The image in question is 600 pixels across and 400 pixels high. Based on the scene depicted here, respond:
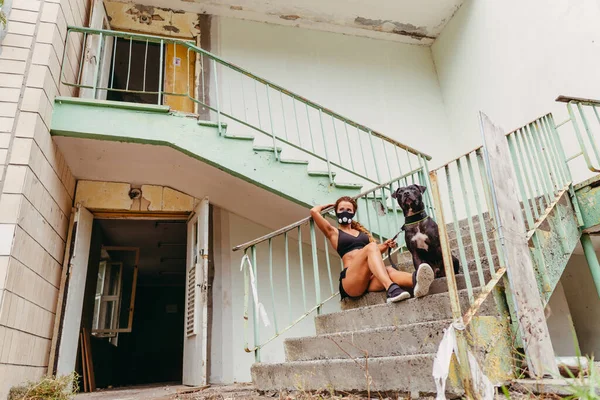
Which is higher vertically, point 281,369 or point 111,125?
point 111,125

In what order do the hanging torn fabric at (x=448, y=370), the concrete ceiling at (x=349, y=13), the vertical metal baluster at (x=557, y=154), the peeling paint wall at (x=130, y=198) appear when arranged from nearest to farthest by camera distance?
1. the hanging torn fabric at (x=448, y=370)
2. the vertical metal baluster at (x=557, y=154)
3. the peeling paint wall at (x=130, y=198)
4. the concrete ceiling at (x=349, y=13)

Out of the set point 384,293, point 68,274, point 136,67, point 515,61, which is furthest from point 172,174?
point 515,61

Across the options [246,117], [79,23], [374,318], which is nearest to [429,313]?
[374,318]

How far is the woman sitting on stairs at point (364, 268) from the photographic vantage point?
2633 mm

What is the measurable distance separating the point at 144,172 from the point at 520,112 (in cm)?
486

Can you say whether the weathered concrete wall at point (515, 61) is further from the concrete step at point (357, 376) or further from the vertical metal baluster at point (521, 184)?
the concrete step at point (357, 376)

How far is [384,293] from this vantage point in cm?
308

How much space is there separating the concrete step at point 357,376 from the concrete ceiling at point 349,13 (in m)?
5.23

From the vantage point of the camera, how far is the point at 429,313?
254 centimetres

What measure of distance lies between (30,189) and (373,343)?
2.87 metres

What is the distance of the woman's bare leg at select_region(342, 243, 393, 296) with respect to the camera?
2.92m

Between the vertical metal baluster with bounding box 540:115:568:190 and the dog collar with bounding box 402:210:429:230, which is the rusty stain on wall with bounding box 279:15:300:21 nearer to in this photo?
the vertical metal baluster with bounding box 540:115:568:190

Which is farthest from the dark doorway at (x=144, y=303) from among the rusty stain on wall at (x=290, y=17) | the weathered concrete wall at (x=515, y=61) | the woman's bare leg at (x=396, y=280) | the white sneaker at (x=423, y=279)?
the weathered concrete wall at (x=515, y=61)

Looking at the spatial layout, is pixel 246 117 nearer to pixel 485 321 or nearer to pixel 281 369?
pixel 281 369
